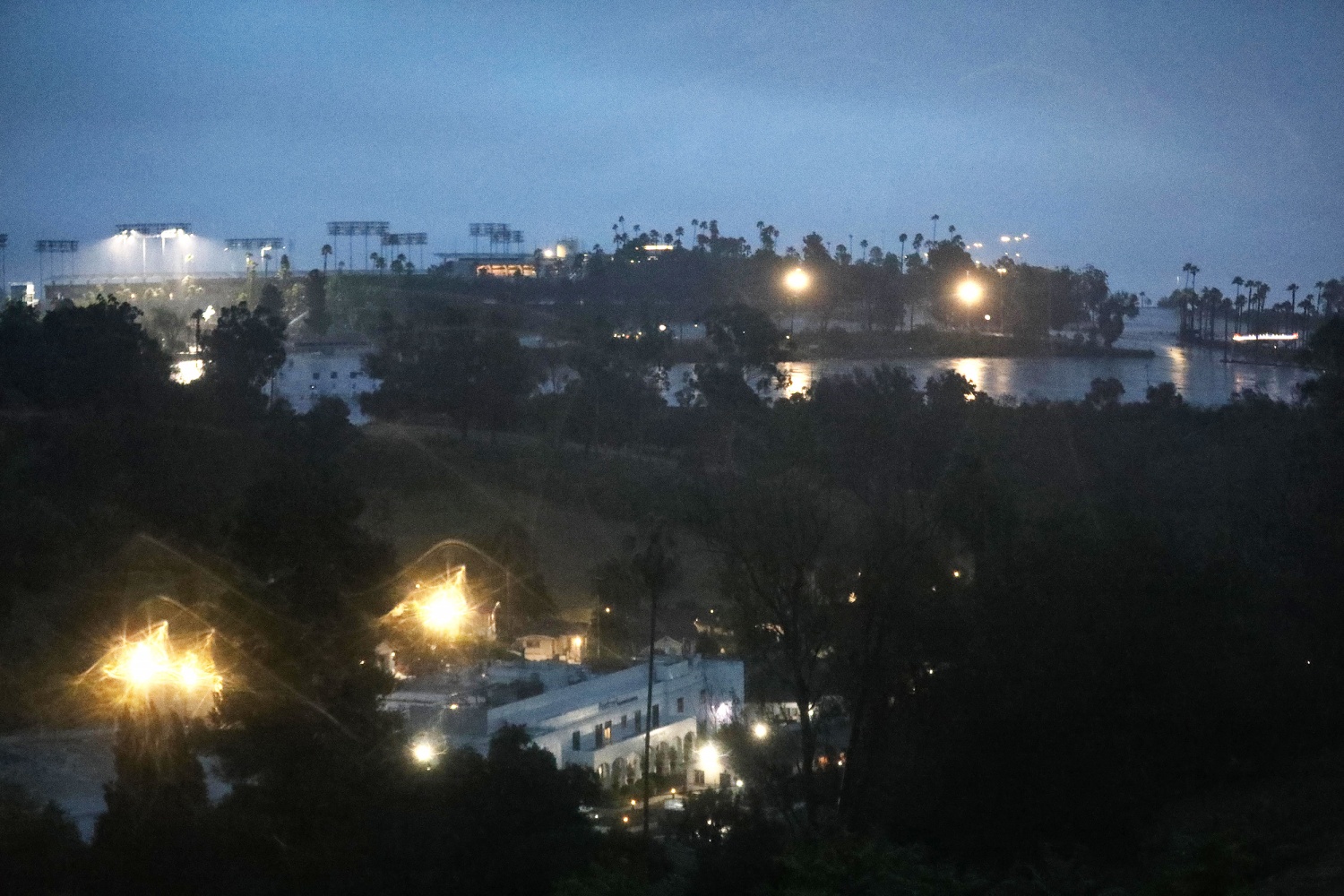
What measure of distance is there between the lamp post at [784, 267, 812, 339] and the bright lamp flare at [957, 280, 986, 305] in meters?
3.60

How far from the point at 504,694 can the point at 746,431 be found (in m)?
9.95

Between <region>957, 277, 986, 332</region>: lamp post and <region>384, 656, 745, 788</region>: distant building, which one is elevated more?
<region>957, 277, 986, 332</region>: lamp post

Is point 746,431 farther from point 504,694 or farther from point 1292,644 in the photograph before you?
point 1292,644

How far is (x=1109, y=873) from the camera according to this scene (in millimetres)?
6324

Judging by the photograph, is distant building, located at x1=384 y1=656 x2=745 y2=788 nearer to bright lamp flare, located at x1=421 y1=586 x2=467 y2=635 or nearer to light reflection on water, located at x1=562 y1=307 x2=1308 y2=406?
bright lamp flare, located at x1=421 y1=586 x2=467 y2=635

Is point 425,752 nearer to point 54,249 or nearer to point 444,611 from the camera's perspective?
point 444,611

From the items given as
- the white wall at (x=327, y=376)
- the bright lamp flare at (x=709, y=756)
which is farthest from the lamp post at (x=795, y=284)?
the bright lamp flare at (x=709, y=756)

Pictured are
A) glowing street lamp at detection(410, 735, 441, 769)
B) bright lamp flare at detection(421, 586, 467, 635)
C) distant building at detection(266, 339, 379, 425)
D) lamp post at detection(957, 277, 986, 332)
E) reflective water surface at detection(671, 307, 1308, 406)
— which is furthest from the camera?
distant building at detection(266, 339, 379, 425)

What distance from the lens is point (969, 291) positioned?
23250 mm

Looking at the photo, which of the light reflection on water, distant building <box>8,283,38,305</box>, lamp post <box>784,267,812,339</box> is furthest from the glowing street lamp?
lamp post <box>784,267,812,339</box>

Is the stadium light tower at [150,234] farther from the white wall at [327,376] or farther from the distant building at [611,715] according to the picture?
the distant building at [611,715]

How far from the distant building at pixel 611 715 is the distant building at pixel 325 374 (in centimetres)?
1250

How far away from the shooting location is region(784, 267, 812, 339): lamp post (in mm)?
26469

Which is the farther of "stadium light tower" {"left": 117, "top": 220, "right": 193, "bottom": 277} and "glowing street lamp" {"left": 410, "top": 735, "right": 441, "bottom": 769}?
"stadium light tower" {"left": 117, "top": 220, "right": 193, "bottom": 277}
